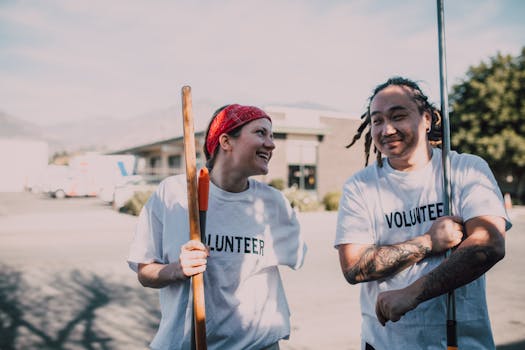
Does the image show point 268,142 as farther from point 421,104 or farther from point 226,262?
point 421,104

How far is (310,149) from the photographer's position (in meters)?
27.4

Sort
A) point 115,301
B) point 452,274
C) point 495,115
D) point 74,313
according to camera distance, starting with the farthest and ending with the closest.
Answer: point 495,115 < point 115,301 < point 74,313 < point 452,274

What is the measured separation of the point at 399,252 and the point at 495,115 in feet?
95.5

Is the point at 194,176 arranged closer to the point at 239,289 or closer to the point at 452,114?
the point at 239,289

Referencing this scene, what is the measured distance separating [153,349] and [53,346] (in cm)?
308

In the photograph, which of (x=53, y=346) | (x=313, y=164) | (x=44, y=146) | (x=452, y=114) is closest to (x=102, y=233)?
(x=53, y=346)

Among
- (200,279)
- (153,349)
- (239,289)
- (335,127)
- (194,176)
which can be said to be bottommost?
(153,349)

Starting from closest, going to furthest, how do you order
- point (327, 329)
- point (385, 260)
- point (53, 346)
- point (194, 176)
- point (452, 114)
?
point (194, 176) < point (385, 260) < point (53, 346) < point (327, 329) < point (452, 114)

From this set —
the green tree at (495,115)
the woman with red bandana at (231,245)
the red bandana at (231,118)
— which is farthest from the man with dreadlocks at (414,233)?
the green tree at (495,115)

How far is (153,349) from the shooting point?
7.01ft

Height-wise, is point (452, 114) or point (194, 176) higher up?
point (452, 114)

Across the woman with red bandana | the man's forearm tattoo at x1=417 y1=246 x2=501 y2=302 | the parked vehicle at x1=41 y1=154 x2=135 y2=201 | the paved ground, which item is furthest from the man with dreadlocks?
the parked vehicle at x1=41 y1=154 x2=135 y2=201

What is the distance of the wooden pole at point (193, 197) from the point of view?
5.64ft

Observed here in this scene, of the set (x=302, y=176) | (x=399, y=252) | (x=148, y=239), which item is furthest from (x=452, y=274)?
(x=302, y=176)
